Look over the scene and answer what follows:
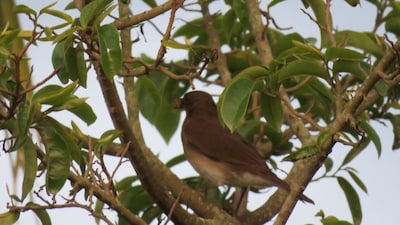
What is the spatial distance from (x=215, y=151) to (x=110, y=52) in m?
3.02

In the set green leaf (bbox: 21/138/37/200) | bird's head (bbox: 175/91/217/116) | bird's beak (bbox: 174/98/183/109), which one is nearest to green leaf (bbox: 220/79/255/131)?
green leaf (bbox: 21/138/37/200)

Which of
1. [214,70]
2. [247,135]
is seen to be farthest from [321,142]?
[214,70]

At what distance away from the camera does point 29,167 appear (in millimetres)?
3232

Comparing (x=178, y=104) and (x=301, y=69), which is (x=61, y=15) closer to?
(x=301, y=69)

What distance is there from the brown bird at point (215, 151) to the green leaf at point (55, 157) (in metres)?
1.82

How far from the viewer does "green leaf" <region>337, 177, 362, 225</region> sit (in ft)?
15.1

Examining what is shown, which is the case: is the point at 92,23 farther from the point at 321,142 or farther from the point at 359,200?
the point at 359,200

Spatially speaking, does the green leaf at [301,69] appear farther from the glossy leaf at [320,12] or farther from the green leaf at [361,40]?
the green leaf at [361,40]

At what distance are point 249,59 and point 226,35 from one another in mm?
209

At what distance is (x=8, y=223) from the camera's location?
10.8 ft

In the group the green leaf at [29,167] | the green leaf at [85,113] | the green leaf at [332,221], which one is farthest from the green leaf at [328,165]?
the green leaf at [29,167]

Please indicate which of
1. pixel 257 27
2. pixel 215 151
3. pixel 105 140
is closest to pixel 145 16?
pixel 105 140

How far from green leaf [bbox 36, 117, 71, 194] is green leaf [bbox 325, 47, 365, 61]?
0.98 m

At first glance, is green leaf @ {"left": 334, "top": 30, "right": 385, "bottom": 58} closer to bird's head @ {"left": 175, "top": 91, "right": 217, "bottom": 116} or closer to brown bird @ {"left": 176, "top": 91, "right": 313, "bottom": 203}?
brown bird @ {"left": 176, "top": 91, "right": 313, "bottom": 203}
